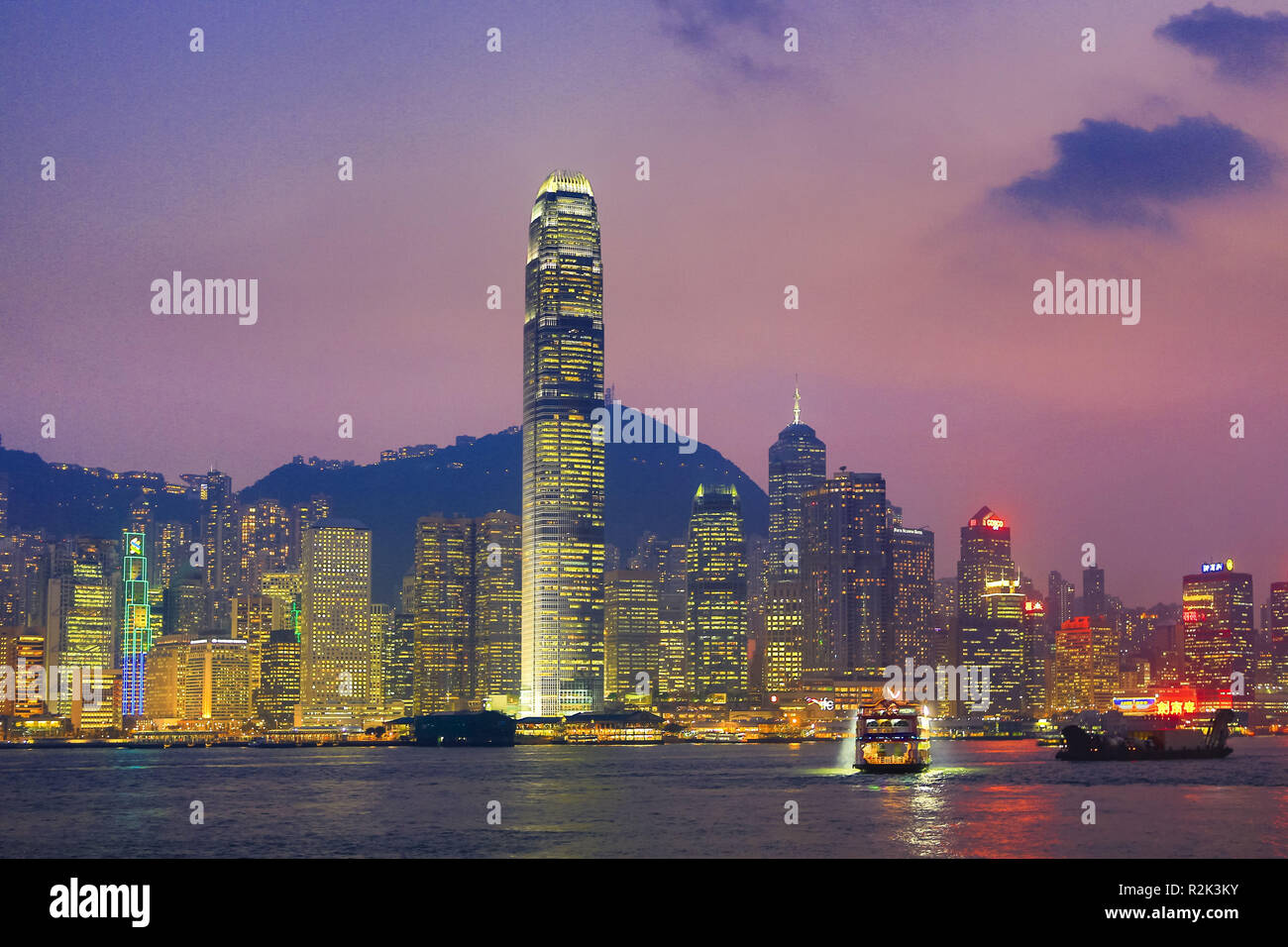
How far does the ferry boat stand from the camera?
155m

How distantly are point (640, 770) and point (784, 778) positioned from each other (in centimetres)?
2928

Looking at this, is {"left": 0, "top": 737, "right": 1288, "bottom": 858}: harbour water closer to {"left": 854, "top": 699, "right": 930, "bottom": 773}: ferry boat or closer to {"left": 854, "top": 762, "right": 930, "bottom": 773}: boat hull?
{"left": 854, "top": 762, "right": 930, "bottom": 773}: boat hull

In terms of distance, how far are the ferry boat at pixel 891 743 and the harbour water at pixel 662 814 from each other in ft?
11.5

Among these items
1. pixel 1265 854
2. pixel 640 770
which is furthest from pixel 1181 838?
pixel 640 770

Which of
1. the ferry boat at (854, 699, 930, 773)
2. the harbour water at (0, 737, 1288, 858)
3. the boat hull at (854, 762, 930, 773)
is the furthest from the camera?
the ferry boat at (854, 699, 930, 773)

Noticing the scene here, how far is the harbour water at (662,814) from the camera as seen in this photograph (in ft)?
248

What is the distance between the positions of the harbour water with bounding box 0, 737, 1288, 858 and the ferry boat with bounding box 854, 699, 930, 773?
3517 millimetres

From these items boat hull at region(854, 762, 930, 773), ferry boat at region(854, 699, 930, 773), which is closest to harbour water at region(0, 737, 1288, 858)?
boat hull at region(854, 762, 930, 773)

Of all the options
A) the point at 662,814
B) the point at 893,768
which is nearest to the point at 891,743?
the point at 893,768

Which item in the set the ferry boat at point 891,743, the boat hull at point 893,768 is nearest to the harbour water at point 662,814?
the boat hull at point 893,768

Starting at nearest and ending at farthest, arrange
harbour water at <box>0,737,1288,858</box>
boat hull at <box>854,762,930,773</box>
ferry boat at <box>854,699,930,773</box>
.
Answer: harbour water at <box>0,737,1288,858</box>, boat hull at <box>854,762,930,773</box>, ferry boat at <box>854,699,930,773</box>

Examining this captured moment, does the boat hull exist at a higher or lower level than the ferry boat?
lower
